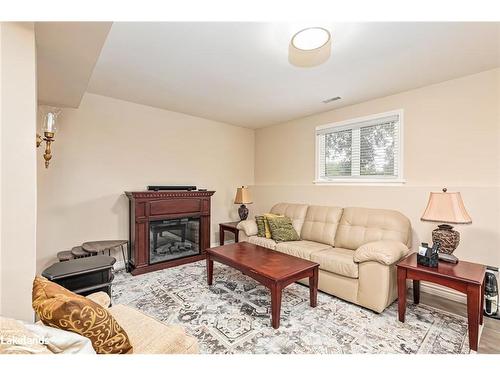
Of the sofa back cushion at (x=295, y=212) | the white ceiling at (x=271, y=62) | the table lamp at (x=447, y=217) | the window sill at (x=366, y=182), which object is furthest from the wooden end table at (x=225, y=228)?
the table lamp at (x=447, y=217)

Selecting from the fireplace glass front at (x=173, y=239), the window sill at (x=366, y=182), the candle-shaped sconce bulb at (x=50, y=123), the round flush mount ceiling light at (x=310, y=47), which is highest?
the round flush mount ceiling light at (x=310, y=47)

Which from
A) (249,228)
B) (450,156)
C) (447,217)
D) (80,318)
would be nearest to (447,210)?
(447,217)

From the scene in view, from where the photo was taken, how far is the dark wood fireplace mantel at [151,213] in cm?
316

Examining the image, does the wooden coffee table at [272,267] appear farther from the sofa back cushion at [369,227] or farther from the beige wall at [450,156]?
the beige wall at [450,156]

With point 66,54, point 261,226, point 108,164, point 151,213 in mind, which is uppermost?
point 66,54

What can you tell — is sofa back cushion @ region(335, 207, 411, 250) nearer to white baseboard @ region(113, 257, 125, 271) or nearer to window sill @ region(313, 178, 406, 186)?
window sill @ region(313, 178, 406, 186)

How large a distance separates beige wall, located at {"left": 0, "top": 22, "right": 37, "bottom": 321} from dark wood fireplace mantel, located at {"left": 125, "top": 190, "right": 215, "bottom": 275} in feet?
6.66

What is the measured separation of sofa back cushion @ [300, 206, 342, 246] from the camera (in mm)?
3193

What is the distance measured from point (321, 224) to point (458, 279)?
168 cm

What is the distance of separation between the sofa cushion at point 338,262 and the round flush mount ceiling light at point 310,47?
6.70ft

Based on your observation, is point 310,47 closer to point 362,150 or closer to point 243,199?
point 362,150

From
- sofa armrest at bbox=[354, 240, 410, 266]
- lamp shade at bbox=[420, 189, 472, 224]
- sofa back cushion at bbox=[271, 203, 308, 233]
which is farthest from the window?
sofa armrest at bbox=[354, 240, 410, 266]

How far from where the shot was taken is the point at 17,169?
1.11m
